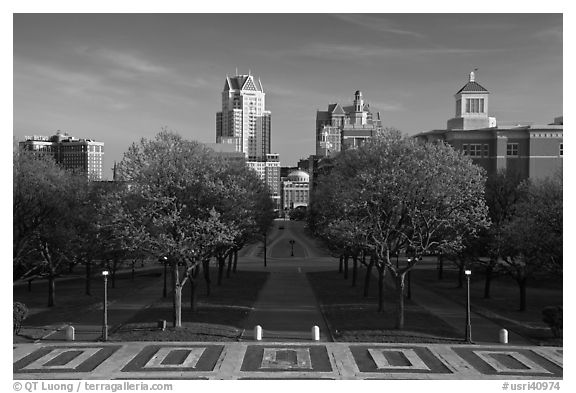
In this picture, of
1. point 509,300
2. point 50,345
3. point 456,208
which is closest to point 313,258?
point 509,300

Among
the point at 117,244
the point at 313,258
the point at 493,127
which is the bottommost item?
the point at 313,258

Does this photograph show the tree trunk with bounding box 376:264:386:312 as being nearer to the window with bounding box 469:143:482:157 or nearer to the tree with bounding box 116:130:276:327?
the tree with bounding box 116:130:276:327

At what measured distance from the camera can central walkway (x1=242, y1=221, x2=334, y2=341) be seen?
108 ft

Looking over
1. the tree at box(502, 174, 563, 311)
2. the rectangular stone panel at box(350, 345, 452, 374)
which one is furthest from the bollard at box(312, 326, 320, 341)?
the tree at box(502, 174, 563, 311)

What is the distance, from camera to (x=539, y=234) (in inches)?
1437

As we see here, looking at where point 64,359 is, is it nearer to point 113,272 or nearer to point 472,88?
point 113,272

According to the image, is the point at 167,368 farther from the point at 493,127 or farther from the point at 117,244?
the point at 493,127

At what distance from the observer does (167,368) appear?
25406 mm

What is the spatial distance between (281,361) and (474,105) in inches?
2862

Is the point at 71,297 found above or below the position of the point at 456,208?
below

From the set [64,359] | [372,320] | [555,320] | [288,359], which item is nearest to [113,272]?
[64,359]

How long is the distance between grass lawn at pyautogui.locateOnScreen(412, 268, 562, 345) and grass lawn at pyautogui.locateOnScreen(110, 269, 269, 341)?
623 inches
